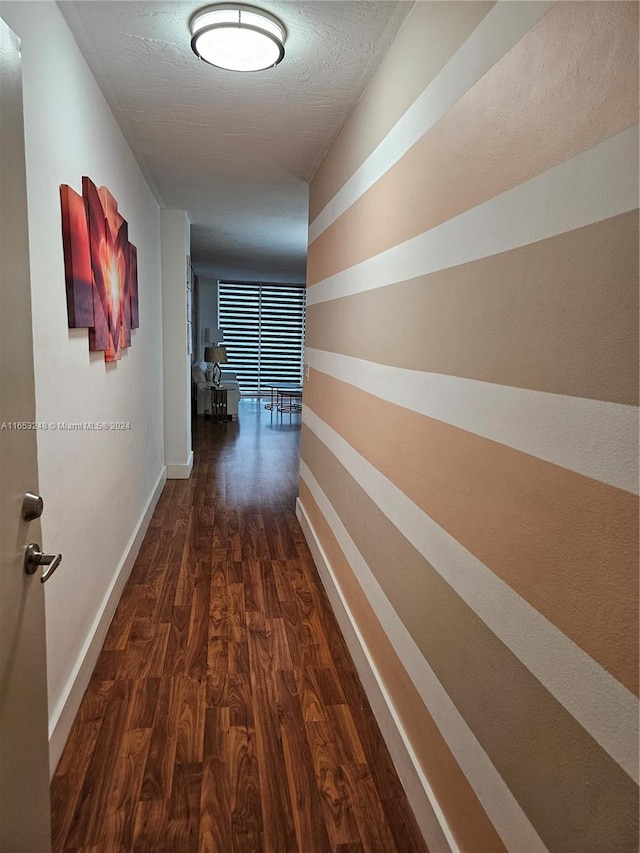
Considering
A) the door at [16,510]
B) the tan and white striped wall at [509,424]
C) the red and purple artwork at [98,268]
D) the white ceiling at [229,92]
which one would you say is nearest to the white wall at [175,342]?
the white ceiling at [229,92]

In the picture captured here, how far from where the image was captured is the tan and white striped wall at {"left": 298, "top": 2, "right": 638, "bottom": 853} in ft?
2.78

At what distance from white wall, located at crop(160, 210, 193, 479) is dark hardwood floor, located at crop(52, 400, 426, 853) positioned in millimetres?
1947

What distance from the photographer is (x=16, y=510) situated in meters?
1.15

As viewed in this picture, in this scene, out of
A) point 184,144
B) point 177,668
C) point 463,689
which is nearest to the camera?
point 463,689

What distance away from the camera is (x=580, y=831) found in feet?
3.01

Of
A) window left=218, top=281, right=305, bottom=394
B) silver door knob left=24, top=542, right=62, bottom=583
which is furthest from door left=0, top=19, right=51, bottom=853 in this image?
window left=218, top=281, right=305, bottom=394

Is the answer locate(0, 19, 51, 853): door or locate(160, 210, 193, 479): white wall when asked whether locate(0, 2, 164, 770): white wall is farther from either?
locate(160, 210, 193, 479): white wall

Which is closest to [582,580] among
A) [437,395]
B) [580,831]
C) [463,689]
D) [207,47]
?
[580,831]

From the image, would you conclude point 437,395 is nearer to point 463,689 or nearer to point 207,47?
point 463,689

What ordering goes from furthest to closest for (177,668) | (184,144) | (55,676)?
(184,144) < (177,668) < (55,676)

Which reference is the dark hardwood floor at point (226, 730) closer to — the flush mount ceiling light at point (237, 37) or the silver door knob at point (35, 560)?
the silver door knob at point (35, 560)

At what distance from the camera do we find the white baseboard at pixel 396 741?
150cm

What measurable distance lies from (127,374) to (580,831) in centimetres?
297

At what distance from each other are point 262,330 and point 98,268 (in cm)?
1000
